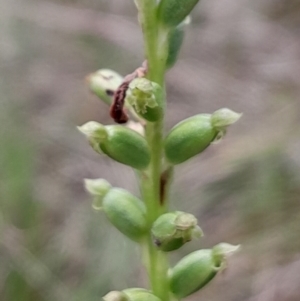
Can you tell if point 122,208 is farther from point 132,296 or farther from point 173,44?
point 173,44

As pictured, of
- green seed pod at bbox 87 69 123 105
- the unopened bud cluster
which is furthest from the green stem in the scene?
green seed pod at bbox 87 69 123 105

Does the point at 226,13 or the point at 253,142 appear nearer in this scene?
the point at 253,142

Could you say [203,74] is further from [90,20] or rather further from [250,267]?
[250,267]

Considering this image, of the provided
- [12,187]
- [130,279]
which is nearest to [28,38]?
[12,187]

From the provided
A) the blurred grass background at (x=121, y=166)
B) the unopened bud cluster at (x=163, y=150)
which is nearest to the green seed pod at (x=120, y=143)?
the unopened bud cluster at (x=163, y=150)

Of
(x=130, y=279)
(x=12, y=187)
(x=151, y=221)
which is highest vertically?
(x=151, y=221)

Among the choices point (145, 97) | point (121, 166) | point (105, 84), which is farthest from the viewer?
point (121, 166)

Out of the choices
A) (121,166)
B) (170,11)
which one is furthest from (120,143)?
(121,166)
